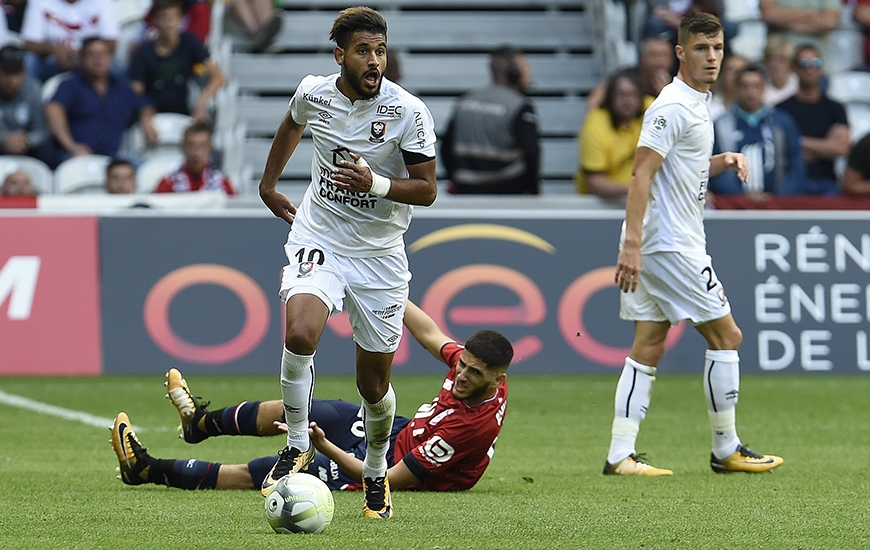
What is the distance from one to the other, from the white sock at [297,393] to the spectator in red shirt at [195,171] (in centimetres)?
757

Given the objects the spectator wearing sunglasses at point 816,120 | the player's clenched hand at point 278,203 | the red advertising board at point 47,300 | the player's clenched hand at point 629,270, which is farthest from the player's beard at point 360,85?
the spectator wearing sunglasses at point 816,120

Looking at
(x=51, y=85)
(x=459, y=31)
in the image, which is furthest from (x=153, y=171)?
(x=459, y=31)

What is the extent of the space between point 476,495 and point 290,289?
1.55m

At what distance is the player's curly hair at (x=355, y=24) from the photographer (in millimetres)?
5918

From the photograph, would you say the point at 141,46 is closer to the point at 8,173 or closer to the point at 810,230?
the point at 8,173

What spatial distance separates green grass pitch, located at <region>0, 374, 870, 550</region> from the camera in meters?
5.41

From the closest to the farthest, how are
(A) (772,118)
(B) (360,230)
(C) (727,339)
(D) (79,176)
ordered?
(B) (360,230) < (C) (727,339) < (A) (772,118) < (D) (79,176)

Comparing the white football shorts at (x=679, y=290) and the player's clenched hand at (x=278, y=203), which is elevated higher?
the player's clenched hand at (x=278, y=203)

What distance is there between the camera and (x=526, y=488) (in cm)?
709

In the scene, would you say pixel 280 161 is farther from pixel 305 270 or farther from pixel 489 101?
pixel 489 101

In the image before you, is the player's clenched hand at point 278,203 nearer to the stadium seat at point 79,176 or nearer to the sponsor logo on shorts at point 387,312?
the sponsor logo on shorts at point 387,312

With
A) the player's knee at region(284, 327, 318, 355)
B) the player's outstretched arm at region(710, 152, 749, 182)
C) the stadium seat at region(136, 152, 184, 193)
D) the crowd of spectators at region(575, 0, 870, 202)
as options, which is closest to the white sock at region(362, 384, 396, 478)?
the player's knee at region(284, 327, 318, 355)

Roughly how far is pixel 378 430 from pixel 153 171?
8.46 m

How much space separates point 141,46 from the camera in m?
15.0
